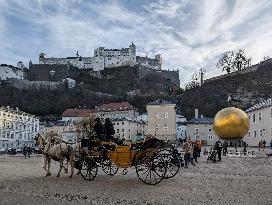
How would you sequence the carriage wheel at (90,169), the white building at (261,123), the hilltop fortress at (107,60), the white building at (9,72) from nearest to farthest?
the carriage wheel at (90,169) < the white building at (261,123) < the white building at (9,72) < the hilltop fortress at (107,60)

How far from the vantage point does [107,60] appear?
150250mm

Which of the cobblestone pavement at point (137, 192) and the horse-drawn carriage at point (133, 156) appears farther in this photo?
the horse-drawn carriage at point (133, 156)

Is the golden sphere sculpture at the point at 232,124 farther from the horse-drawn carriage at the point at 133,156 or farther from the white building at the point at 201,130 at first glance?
the white building at the point at 201,130

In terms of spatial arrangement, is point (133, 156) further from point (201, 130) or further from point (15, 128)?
point (15, 128)

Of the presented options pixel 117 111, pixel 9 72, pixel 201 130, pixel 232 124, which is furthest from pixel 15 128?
pixel 232 124

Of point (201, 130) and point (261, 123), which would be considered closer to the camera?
point (261, 123)

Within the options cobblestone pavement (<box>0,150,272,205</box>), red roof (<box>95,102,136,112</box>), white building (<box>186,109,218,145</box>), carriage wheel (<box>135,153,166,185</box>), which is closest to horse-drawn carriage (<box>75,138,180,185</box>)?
carriage wheel (<box>135,153,166,185</box>)

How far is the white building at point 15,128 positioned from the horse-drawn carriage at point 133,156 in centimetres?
6369

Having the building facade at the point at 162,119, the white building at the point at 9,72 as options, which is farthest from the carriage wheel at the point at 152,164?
the white building at the point at 9,72

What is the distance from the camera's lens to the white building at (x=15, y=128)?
253 ft

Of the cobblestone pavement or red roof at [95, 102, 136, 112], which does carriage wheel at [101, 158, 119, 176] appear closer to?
the cobblestone pavement

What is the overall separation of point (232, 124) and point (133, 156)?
18965 mm

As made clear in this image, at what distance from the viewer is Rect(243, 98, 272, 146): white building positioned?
1939 inches

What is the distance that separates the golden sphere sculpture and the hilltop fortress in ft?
379
